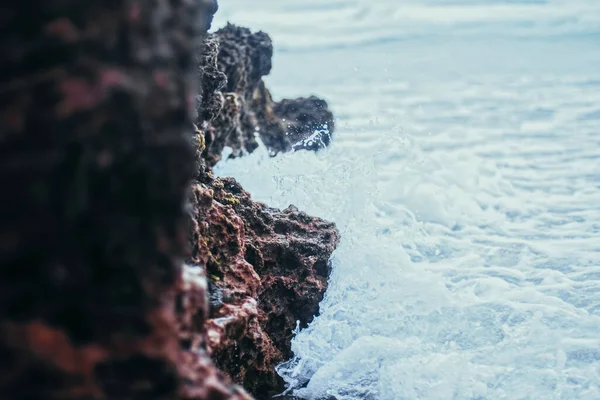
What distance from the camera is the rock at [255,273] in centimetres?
294

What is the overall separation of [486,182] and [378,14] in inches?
696

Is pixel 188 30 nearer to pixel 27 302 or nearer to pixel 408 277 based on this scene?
pixel 27 302

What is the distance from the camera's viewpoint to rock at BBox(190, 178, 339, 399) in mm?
2941

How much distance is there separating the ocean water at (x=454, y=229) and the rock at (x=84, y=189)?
96.9 inches

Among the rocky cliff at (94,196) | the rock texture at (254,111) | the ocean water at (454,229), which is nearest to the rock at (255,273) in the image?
the ocean water at (454,229)

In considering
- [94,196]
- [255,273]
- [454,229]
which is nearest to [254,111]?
[454,229]

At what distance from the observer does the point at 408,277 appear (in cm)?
499

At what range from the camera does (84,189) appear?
1.35 m

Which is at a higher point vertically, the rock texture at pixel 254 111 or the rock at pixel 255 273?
the rock texture at pixel 254 111

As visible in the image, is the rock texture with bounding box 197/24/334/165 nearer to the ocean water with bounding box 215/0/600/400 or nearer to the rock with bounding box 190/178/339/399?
the ocean water with bounding box 215/0/600/400

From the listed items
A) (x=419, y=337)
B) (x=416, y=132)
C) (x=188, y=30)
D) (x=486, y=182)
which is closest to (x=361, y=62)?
(x=416, y=132)

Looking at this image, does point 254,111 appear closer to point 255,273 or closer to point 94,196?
point 255,273

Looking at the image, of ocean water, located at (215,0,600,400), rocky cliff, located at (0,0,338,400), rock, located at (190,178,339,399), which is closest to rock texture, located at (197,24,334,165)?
ocean water, located at (215,0,600,400)

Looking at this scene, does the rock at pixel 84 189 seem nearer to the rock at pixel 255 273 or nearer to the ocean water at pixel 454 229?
the rock at pixel 255 273
